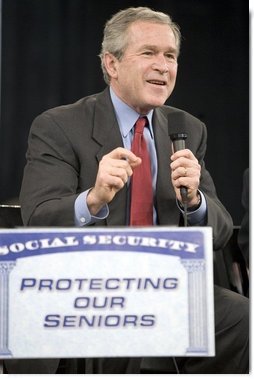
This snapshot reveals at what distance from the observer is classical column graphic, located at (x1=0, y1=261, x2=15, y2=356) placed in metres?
1.81

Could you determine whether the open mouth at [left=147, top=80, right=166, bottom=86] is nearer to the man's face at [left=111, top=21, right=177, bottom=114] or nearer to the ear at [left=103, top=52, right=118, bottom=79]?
the man's face at [left=111, top=21, right=177, bottom=114]

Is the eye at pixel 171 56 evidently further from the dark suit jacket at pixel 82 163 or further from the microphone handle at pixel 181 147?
the microphone handle at pixel 181 147

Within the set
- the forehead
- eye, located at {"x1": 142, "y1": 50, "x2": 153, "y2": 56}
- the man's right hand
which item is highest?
the forehead

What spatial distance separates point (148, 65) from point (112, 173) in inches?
18.6

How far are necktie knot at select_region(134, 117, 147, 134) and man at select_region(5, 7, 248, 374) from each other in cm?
1

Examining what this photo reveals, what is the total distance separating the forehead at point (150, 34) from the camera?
7.83 feet

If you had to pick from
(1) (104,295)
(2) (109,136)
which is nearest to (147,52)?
(2) (109,136)

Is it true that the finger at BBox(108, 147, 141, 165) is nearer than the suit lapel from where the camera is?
Yes

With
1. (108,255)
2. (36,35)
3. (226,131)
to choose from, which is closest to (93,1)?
(36,35)

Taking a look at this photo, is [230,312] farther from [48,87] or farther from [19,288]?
[48,87]

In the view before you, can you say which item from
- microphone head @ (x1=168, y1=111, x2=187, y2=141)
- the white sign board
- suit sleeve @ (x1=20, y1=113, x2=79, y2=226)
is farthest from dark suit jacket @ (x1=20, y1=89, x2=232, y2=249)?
the white sign board

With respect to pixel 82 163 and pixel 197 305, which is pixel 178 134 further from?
pixel 197 305

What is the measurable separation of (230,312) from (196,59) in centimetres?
83

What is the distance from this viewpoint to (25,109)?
243 cm
